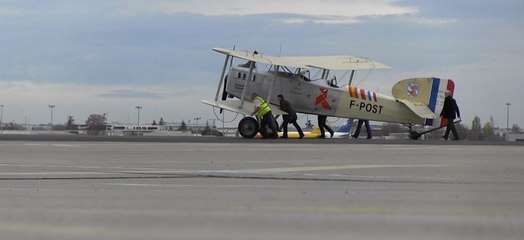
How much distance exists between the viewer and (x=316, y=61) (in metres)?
30.9

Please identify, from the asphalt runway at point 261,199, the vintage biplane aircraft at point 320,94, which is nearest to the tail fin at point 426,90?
the vintage biplane aircraft at point 320,94

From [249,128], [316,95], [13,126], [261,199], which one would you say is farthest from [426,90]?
[13,126]

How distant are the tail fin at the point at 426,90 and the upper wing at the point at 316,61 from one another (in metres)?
1.45

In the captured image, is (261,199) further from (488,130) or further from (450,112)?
(488,130)

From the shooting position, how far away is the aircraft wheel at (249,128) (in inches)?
1038

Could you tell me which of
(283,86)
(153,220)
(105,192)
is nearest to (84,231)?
Result: (153,220)

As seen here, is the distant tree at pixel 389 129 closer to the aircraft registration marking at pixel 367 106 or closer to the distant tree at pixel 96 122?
the aircraft registration marking at pixel 367 106

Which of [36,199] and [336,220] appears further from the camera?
[36,199]

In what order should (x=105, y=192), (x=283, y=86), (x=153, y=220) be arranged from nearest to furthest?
(x=153, y=220)
(x=105, y=192)
(x=283, y=86)

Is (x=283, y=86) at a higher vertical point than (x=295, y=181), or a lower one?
higher

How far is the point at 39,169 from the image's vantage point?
12266 millimetres

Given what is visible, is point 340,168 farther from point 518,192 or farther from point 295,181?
point 518,192

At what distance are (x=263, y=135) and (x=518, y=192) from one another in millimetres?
17561

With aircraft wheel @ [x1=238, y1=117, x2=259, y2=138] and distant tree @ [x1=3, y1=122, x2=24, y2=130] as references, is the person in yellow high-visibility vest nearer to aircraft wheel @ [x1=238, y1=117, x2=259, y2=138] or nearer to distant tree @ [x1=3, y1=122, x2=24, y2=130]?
aircraft wheel @ [x1=238, y1=117, x2=259, y2=138]
